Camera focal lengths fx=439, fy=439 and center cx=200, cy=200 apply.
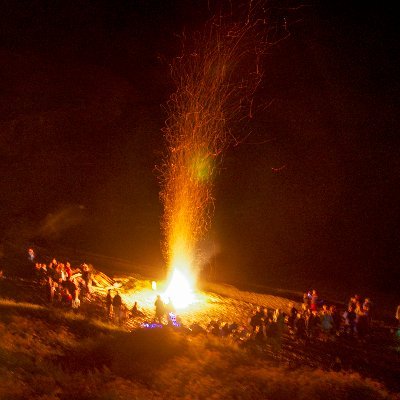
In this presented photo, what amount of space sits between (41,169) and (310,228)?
59.1 ft

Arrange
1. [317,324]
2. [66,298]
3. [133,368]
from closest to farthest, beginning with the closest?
[133,368]
[66,298]
[317,324]

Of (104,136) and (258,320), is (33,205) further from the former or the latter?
(258,320)

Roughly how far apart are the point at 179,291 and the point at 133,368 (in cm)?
736

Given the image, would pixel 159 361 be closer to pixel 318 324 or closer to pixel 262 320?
pixel 262 320

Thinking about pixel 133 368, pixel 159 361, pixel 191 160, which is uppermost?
pixel 191 160

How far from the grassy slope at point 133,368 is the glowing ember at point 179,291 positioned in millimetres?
4105

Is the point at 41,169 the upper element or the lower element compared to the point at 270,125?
lower

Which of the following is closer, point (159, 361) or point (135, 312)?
point (159, 361)

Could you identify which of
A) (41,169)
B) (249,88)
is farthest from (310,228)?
(41,169)

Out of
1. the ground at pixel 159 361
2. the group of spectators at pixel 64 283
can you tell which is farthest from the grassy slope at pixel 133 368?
the group of spectators at pixel 64 283

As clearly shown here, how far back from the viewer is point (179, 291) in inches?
656

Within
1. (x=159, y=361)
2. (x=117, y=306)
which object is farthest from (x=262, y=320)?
(x=117, y=306)

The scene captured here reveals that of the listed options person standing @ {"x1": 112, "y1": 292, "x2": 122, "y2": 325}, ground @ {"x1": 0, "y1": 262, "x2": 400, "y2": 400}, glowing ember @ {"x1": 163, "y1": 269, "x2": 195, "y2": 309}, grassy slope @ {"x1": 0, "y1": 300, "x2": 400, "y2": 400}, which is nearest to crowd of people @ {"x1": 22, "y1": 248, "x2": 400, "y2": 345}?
person standing @ {"x1": 112, "y1": 292, "x2": 122, "y2": 325}

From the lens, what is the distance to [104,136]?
32.3 meters
